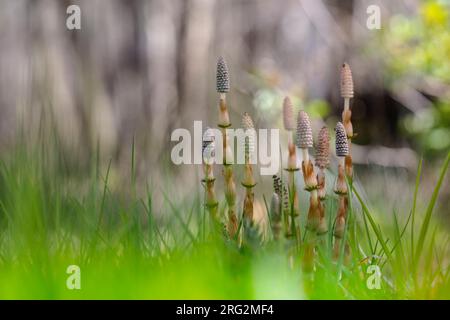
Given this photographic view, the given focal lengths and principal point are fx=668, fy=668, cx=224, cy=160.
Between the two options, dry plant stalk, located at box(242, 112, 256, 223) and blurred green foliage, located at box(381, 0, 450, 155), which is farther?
blurred green foliage, located at box(381, 0, 450, 155)

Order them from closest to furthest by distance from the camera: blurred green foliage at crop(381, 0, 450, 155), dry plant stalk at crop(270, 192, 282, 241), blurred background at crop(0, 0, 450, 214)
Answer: dry plant stalk at crop(270, 192, 282, 241) < blurred background at crop(0, 0, 450, 214) < blurred green foliage at crop(381, 0, 450, 155)

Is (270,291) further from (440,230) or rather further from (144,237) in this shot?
(440,230)

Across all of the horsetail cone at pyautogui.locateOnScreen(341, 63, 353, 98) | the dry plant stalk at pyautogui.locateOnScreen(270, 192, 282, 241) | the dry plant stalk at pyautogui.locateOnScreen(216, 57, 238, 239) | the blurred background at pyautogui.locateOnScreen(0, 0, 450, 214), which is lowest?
the dry plant stalk at pyautogui.locateOnScreen(270, 192, 282, 241)

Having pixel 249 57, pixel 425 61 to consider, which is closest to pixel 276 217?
pixel 249 57

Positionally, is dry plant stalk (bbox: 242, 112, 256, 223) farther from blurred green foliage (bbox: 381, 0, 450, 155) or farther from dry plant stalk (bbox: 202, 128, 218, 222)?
blurred green foliage (bbox: 381, 0, 450, 155)

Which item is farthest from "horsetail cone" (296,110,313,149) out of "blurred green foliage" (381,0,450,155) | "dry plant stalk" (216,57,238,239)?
"blurred green foliage" (381,0,450,155)

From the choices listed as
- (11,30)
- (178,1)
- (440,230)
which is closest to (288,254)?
(440,230)

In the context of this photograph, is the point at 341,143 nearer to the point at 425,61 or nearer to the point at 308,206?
the point at 308,206

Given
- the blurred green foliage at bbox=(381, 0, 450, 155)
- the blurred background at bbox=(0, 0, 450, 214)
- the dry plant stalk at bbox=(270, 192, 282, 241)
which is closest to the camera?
the dry plant stalk at bbox=(270, 192, 282, 241)
